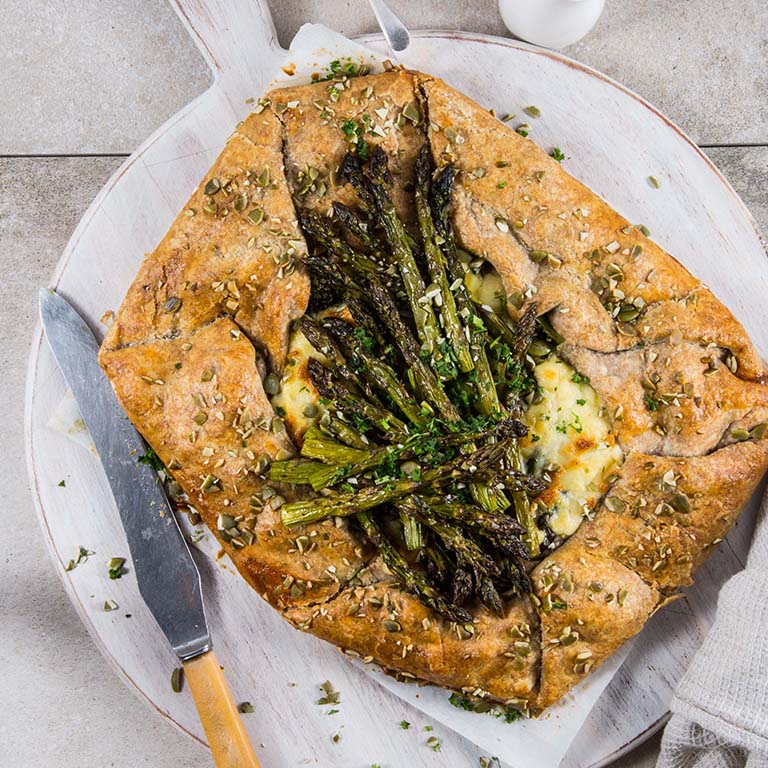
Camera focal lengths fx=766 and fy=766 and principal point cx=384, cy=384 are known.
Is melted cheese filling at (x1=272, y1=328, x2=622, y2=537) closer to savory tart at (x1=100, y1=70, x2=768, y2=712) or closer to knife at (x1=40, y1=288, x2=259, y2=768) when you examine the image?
savory tart at (x1=100, y1=70, x2=768, y2=712)

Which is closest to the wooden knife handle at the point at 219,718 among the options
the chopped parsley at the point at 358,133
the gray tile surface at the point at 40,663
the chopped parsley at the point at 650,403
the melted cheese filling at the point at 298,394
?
the gray tile surface at the point at 40,663

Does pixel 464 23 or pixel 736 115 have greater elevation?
pixel 464 23

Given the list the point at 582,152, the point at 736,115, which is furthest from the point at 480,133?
the point at 736,115

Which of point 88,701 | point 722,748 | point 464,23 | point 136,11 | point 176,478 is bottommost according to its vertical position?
point 722,748

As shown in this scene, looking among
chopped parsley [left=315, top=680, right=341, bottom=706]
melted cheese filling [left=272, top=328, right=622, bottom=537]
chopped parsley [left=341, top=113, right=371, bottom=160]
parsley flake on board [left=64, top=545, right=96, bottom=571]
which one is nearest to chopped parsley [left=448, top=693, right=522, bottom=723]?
chopped parsley [left=315, top=680, right=341, bottom=706]

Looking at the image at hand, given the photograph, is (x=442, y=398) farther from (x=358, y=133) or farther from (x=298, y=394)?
(x=358, y=133)

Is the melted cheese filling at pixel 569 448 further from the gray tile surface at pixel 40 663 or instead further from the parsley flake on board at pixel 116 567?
the gray tile surface at pixel 40 663

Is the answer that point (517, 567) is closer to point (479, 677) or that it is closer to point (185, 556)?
point (479, 677)
